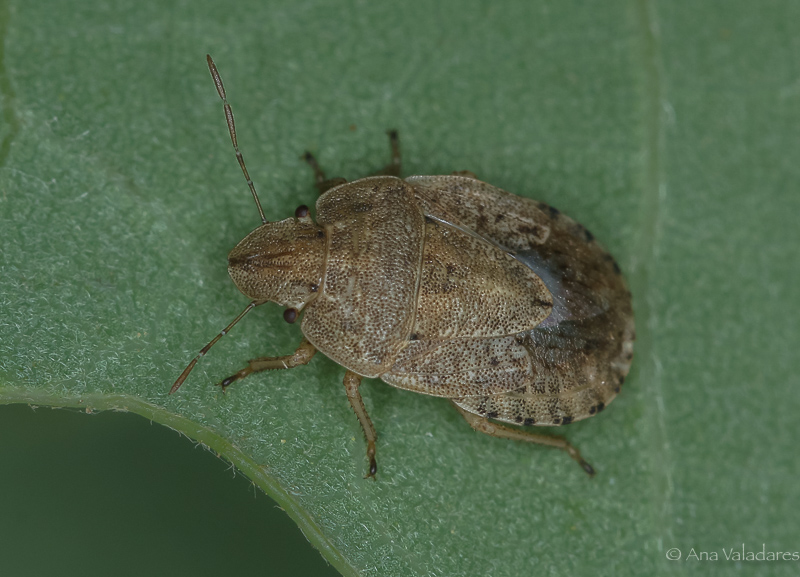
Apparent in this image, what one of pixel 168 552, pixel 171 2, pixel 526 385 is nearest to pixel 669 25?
pixel 526 385

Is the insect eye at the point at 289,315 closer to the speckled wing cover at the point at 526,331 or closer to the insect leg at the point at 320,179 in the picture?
the speckled wing cover at the point at 526,331

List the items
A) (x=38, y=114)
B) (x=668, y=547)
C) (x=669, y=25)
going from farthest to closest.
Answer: (x=669, y=25)
(x=668, y=547)
(x=38, y=114)

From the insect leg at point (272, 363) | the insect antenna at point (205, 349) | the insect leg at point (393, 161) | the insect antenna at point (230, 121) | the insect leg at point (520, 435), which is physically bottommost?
the insect leg at point (520, 435)

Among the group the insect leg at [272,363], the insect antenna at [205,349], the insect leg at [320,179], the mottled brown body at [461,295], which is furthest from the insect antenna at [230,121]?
the insect leg at [272,363]

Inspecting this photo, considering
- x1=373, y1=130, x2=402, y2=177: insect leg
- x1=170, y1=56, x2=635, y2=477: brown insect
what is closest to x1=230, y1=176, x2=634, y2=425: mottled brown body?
x1=170, y1=56, x2=635, y2=477: brown insect

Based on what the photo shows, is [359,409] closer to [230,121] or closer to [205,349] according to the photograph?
[205,349]

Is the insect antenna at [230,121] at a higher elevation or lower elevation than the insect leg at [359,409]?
higher

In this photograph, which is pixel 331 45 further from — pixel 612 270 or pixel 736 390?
pixel 736 390
